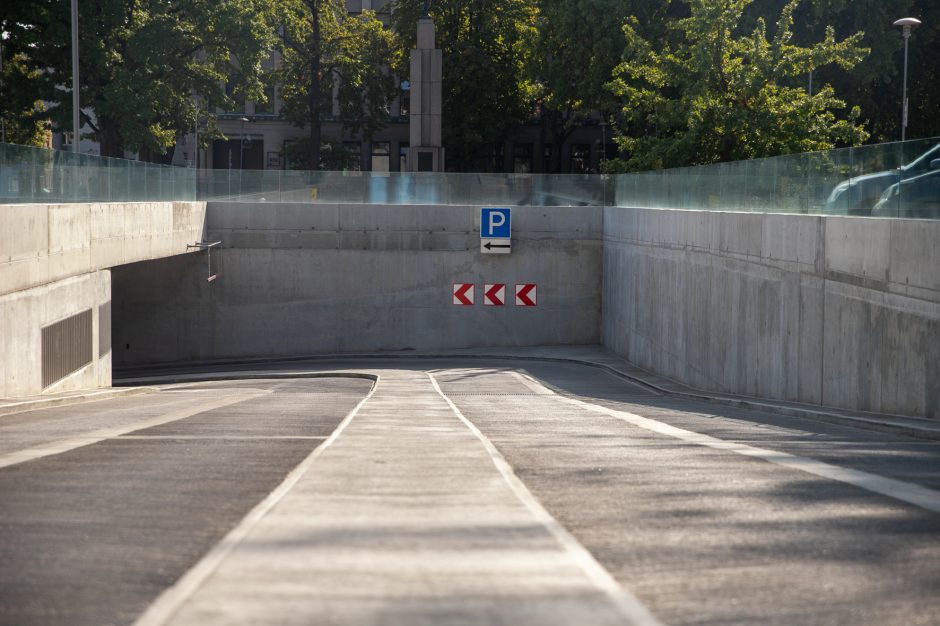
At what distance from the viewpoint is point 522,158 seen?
96.3 meters

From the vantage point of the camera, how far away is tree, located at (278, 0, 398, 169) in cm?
7962

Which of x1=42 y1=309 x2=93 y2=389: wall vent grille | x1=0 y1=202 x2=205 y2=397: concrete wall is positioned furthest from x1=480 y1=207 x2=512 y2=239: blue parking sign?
x1=42 y1=309 x2=93 y2=389: wall vent grille

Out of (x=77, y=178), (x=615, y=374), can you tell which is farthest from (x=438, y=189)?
(x=77, y=178)

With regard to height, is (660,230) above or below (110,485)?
above

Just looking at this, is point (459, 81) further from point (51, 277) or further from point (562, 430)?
point (562, 430)

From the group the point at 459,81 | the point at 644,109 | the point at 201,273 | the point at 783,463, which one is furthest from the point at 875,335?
the point at 459,81

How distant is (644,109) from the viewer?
2058 inches

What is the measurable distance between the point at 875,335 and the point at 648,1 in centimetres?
4296

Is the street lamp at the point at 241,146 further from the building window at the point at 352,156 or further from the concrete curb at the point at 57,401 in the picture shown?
the concrete curb at the point at 57,401

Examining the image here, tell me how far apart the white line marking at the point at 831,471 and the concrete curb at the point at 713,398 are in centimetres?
286

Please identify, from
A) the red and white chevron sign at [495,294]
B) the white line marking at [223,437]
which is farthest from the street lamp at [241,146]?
the white line marking at [223,437]

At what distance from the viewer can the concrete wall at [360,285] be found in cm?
4488

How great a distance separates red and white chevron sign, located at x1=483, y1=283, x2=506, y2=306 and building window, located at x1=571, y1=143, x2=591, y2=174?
2037 inches

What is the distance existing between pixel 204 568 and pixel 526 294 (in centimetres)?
3781
